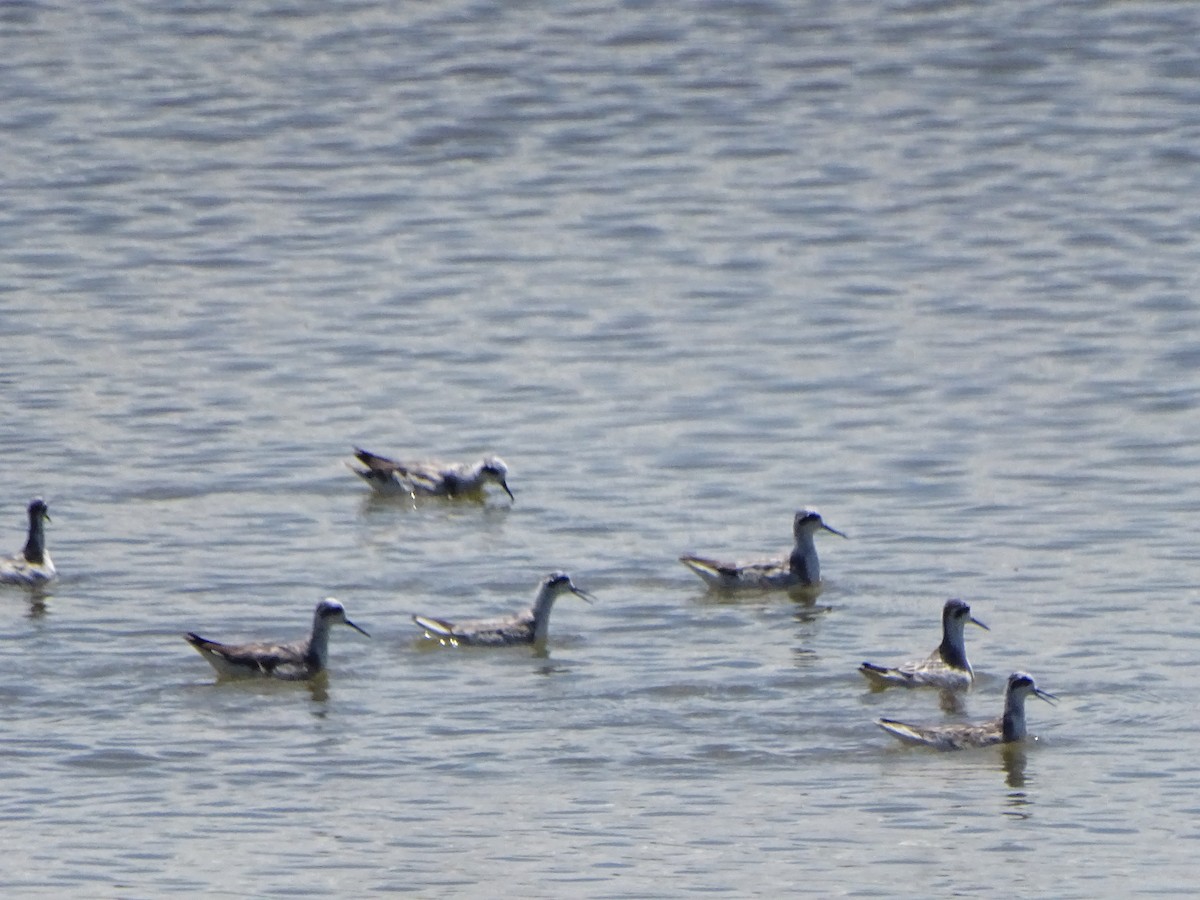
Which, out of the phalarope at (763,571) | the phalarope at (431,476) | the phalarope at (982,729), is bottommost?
the phalarope at (982,729)

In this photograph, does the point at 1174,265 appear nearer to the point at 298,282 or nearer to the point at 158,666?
the point at 298,282

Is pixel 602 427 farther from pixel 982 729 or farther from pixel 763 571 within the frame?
pixel 982 729

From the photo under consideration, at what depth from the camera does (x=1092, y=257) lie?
98.6ft

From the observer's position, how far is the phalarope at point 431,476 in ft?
74.5

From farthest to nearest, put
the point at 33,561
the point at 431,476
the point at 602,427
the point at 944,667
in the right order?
the point at 602,427
the point at 431,476
the point at 33,561
the point at 944,667

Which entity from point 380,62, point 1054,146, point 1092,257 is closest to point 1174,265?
point 1092,257

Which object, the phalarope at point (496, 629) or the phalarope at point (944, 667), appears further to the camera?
the phalarope at point (496, 629)

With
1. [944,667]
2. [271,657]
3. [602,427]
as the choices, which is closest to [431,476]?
[602,427]

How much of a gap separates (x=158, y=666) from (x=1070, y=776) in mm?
6044

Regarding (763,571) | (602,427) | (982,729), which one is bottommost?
(982,729)

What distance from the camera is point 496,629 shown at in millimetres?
18219

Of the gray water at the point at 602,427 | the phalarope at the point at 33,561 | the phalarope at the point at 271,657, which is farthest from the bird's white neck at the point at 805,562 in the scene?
the phalarope at the point at 33,561

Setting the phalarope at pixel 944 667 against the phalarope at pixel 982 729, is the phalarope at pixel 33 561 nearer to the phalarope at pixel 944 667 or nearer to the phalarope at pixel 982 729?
the phalarope at pixel 944 667

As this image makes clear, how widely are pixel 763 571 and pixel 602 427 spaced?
16.2 feet
